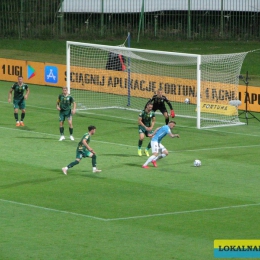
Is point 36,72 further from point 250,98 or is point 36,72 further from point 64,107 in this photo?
point 64,107

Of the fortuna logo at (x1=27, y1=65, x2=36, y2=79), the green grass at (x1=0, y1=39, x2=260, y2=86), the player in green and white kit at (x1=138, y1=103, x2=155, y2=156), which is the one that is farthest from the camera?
the green grass at (x1=0, y1=39, x2=260, y2=86)

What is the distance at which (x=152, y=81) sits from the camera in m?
41.5

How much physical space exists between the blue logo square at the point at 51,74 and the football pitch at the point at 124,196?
11245 mm

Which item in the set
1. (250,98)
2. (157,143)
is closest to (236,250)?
(157,143)

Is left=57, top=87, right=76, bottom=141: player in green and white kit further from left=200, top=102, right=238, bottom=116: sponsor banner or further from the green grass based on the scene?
the green grass

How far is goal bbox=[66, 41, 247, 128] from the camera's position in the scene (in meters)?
37.7

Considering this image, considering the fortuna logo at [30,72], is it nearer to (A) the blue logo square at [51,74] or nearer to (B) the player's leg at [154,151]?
(A) the blue logo square at [51,74]

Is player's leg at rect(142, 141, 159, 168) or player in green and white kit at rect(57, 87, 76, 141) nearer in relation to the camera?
player's leg at rect(142, 141, 159, 168)

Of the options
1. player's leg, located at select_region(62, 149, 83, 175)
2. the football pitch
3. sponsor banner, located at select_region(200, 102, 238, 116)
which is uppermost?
sponsor banner, located at select_region(200, 102, 238, 116)

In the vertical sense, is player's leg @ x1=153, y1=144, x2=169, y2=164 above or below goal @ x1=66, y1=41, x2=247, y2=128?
below

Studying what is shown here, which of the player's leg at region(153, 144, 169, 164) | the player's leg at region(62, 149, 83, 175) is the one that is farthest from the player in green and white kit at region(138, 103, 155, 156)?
the player's leg at region(62, 149, 83, 175)

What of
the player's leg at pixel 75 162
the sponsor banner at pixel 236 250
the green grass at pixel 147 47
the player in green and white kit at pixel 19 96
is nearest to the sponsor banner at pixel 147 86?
the player in green and white kit at pixel 19 96

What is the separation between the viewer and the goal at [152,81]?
3769 cm

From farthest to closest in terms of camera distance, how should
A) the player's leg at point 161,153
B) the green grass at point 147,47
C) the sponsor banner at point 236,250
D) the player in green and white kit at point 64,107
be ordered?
the green grass at point 147,47, the player in green and white kit at point 64,107, the player's leg at point 161,153, the sponsor banner at point 236,250
